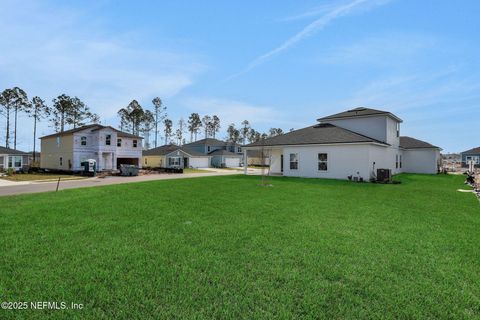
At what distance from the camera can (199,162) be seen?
54.0 metres

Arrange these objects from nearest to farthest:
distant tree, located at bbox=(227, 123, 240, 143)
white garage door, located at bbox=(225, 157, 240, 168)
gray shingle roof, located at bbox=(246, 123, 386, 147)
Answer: gray shingle roof, located at bbox=(246, 123, 386, 147)
white garage door, located at bbox=(225, 157, 240, 168)
distant tree, located at bbox=(227, 123, 240, 143)

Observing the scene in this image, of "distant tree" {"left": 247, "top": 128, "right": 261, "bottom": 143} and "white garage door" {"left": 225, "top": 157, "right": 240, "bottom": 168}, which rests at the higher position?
"distant tree" {"left": 247, "top": 128, "right": 261, "bottom": 143}

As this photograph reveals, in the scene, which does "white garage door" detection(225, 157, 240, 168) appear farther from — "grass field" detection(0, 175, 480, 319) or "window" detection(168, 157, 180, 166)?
"grass field" detection(0, 175, 480, 319)

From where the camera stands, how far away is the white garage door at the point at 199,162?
52.6 meters

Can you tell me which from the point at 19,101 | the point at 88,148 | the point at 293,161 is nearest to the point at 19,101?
the point at 19,101

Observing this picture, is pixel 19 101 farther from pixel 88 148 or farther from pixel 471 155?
pixel 471 155

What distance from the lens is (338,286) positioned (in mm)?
3762

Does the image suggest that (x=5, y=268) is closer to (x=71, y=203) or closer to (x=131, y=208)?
(x=131, y=208)

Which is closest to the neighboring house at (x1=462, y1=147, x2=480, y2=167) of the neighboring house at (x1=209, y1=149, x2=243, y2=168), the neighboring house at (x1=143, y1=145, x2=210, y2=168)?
the neighboring house at (x1=209, y1=149, x2=243, y2=168)

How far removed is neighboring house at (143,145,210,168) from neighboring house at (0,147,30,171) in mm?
18561

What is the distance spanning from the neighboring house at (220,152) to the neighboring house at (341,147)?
2887 centimetres

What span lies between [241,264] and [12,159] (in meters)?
43.7

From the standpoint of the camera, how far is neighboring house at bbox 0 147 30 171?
3494 centimetres

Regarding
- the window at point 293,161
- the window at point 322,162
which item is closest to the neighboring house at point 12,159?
the window at point 293,161
